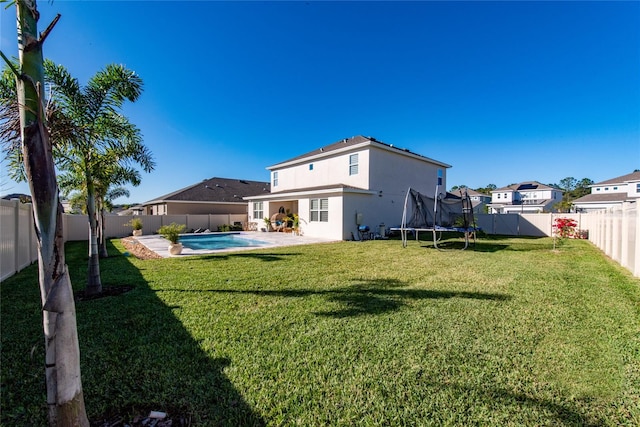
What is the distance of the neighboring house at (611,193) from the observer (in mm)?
34750

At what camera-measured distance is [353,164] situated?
59.7 feet

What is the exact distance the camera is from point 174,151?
18312mm

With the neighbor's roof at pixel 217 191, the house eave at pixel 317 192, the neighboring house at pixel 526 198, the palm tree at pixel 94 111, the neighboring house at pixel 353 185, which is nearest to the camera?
the palm tree at pixel 94 111

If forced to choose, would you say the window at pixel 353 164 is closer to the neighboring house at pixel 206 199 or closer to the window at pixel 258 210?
the window at pixel 258 210

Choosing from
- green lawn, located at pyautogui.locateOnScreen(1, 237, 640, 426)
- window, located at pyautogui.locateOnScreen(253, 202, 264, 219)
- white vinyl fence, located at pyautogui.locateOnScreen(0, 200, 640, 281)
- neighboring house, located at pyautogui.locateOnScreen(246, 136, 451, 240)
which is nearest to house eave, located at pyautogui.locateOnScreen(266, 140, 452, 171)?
neighboring house, located at pyautogui.locateOnScreen(246, 136, 451, 240)

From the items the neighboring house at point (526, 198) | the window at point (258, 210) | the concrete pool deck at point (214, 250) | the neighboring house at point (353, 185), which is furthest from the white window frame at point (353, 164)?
the neighboring house at point (526, 198)

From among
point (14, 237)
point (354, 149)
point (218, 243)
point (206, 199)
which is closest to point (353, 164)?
point (354, 149)

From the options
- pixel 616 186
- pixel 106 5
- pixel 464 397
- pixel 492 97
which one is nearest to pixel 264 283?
pixel 464 397

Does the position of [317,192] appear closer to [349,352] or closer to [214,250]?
[214,250]

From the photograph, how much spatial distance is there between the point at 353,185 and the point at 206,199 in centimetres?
1546

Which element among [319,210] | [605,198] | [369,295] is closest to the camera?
[369,295]

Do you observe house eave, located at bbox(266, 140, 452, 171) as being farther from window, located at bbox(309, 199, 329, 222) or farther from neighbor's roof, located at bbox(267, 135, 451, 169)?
window, located at bbox(309, 199, 329, 222)

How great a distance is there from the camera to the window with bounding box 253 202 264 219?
22.9 metres

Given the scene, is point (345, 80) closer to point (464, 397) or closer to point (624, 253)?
point (624, 253)
